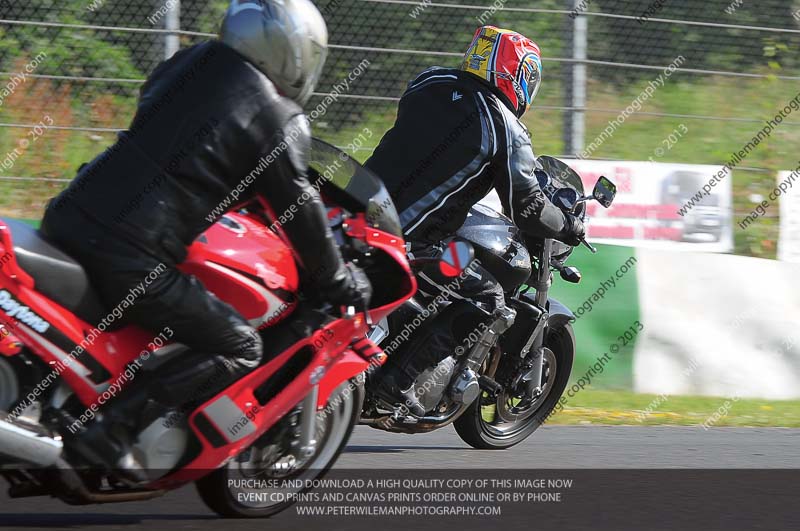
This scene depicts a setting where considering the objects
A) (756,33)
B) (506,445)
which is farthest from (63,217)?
(756,33)

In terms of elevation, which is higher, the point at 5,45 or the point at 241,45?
the point at 241,45

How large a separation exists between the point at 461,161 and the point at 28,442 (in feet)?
9.37

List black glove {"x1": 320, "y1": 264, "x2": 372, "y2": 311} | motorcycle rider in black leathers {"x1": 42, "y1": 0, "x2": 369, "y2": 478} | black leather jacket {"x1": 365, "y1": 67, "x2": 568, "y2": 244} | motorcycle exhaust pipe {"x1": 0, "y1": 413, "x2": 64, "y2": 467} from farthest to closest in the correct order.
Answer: black leather jacket {"x1": 365, "y1": 67, "x2": 568, "y2": 244} < black glove {"x1": 320, "y1": 264, "x2": 372, "y2": 311} < motorcycle rider in black leathers {"x1": 42, "y1": 0, "x2": 369, "y2": 478} < motorcycle exhaust pipe {"x1": 0, "y1": 413, "x2": 64, "y2": 467}

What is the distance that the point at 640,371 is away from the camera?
893cm

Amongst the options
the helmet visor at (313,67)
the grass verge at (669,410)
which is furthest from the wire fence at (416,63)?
the helmet visor at (313,67)

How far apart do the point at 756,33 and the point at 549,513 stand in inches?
260

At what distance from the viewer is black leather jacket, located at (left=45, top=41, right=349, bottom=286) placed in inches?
166

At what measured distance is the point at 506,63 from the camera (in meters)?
6.39

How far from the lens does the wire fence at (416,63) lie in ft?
29.9

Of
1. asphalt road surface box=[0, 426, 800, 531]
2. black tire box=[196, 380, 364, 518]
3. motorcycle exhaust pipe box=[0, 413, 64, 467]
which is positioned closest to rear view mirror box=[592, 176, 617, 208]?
asphalt road surface box=[0, 426, 800, 531]

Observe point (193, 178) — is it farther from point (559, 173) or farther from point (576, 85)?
point (576, 85)

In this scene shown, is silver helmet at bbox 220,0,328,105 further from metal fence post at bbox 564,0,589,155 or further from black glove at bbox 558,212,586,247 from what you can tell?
metal fence post at bbox 564,0,589,155

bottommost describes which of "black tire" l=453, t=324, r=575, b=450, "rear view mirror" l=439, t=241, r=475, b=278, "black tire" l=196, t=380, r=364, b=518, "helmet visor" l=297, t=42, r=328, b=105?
"black tire" l=453, t=324, r=575, b=450

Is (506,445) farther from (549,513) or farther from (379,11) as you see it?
(379,11)
